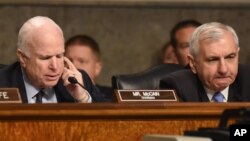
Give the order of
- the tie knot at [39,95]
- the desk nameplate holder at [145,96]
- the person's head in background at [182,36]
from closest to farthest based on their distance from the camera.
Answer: the desk nameplate holder at [145,96]
the tie knot at [39,95]
the person's head in background at [182,36]

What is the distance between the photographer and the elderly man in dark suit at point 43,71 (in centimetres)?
450

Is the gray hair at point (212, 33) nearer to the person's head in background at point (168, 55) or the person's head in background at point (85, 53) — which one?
the person's head in background at point (85, 53)

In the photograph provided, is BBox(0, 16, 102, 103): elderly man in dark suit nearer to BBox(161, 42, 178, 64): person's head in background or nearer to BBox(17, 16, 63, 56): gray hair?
BBox(17, 16, 63, 56): gray hair

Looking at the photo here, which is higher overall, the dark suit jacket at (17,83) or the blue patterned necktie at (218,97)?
the dark suit jacket at (17,83)

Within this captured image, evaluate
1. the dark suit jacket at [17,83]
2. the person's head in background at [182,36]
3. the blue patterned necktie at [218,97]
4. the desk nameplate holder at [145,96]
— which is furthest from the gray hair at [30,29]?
the person's head in background at [182,36]

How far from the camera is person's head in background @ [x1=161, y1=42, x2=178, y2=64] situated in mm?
6691

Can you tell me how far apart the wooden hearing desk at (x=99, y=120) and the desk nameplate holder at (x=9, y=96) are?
0.12m

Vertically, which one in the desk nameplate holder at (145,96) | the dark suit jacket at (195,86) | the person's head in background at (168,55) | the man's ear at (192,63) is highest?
the desk nameplate holder at (145,96)

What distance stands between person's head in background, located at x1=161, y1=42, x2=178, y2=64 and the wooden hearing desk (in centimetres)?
300

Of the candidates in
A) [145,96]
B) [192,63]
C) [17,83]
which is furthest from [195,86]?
[17,83]

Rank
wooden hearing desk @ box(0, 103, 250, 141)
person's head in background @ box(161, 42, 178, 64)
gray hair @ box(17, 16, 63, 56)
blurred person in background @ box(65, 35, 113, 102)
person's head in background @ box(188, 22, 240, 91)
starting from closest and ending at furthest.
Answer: wooden hearing desk @ box(0, 103, 250, 141)
person's head in background @ box(188, 22, 240, 91)
gray hair @ box(17, 16, 63, 56)
blurred person in background @ box(65, 35, 113, 102)
person's head in background @ box(161, 42, 178, 64)

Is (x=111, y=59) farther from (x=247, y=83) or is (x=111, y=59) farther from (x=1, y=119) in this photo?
(x=1, y=119)

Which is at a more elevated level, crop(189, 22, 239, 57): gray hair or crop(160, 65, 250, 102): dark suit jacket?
crop(189, 22, 239, 57): gray hair

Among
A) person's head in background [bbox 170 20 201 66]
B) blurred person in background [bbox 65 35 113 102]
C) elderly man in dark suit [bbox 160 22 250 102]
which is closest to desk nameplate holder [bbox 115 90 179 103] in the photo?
elderly man in dark suit [bbox 160 22 250 102]
